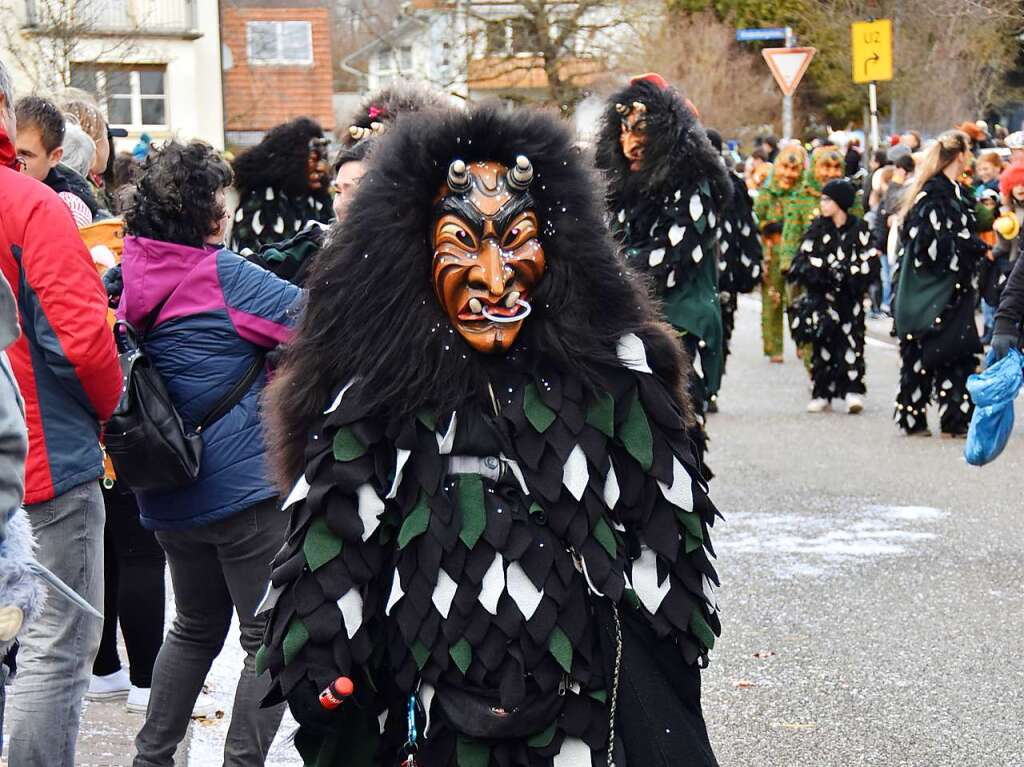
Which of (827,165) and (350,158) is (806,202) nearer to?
(827,165)

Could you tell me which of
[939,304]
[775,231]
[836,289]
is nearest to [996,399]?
[939,304]

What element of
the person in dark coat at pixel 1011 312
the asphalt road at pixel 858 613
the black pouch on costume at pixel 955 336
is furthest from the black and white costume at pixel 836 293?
the person in dark coat at pixel 1011 312

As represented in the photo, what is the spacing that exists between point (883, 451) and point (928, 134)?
2349 cm

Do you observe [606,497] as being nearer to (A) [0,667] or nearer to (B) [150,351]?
(A) [0,667]

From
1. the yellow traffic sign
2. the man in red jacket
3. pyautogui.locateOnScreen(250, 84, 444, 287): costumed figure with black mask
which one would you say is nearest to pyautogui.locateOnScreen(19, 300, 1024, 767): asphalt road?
the man in red jacket

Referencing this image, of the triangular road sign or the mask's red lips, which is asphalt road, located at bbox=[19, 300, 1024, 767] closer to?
the mask's red lips

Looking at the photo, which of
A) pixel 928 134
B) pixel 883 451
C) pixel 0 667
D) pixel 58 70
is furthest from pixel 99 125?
pixel 928 134

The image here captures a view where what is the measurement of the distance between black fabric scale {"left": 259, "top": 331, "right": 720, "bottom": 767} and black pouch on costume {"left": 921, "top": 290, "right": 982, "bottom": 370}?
8854 millimetres

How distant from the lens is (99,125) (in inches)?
275

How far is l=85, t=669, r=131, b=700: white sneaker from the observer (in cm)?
612

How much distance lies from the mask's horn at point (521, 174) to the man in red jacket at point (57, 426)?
123 cm

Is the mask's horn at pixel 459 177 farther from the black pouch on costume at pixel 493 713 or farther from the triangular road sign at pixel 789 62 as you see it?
the triangular road sign at pixel 789 62

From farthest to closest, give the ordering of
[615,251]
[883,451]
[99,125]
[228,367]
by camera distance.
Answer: [883,451] < [99,125] < [228,367] < [615,251]

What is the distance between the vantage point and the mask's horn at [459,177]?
340cm
